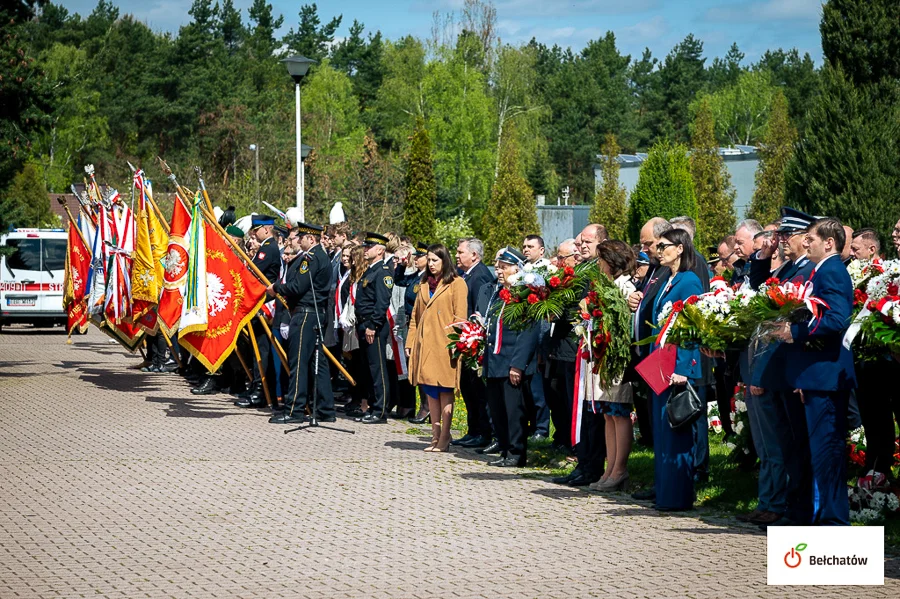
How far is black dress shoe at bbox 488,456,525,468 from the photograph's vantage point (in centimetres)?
1170

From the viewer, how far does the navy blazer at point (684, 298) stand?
29.8 ft

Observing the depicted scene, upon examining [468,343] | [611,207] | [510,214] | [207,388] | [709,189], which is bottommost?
[207,388]

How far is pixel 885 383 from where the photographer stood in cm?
933

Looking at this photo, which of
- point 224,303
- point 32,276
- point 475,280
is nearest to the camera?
point 475,280

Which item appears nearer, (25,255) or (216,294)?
(216,294)

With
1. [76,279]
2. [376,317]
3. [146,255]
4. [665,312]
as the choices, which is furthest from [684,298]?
[76,279]

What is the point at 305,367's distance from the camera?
48.6 ft

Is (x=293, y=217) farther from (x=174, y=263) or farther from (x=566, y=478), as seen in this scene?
(x=566, y=478)

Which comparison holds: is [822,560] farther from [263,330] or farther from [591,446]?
[263,330]

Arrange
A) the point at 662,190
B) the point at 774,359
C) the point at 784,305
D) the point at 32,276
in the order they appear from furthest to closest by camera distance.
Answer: the point at 662,190
the point at 32,276
the point at 774,359
the point at 784,305

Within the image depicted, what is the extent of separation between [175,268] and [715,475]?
29.1ft

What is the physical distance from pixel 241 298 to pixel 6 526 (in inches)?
280

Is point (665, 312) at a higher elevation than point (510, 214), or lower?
lower

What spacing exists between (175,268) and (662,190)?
28265 mm
